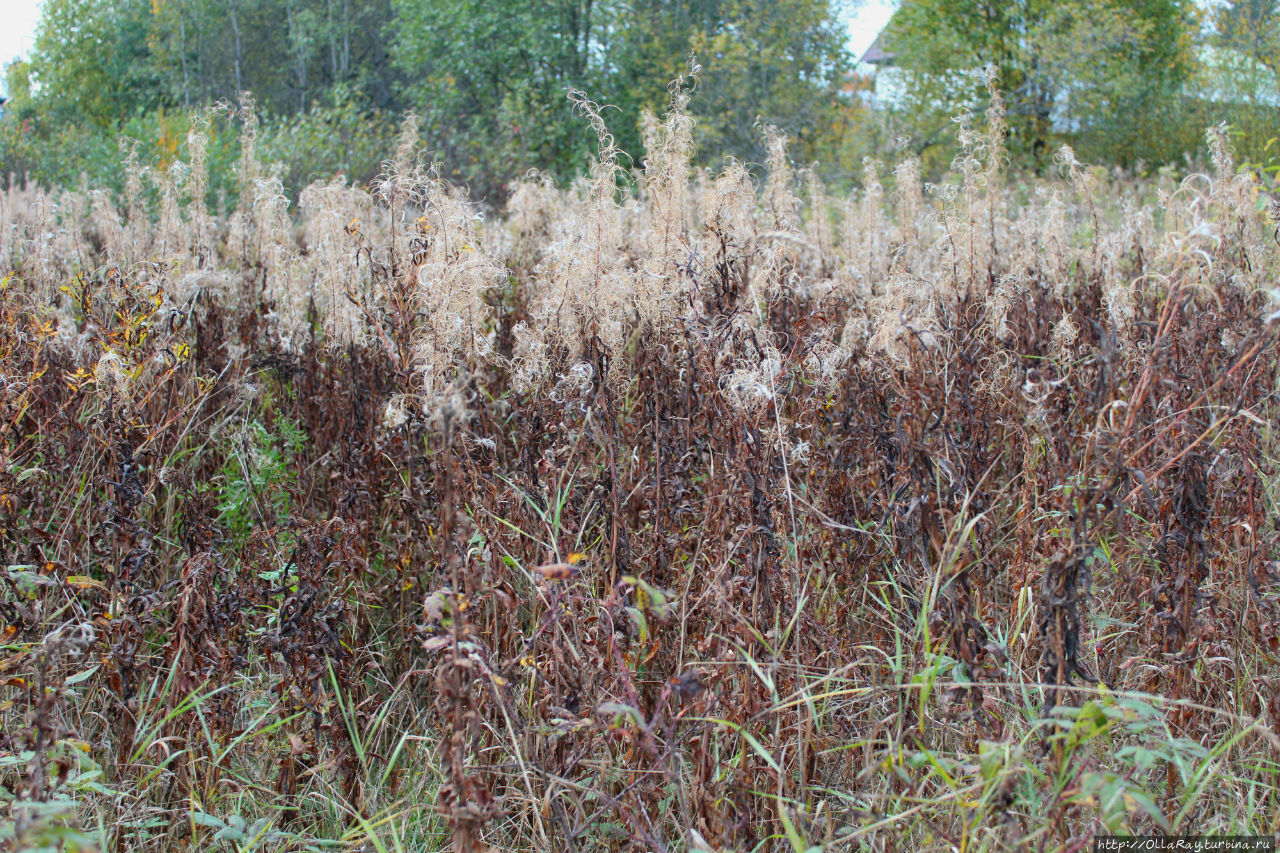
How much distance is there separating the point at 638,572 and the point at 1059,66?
61.4ft

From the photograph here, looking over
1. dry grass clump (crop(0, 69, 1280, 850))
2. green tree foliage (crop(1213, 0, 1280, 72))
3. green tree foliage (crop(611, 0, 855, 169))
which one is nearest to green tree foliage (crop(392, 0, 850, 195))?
green tree foliage (crop(611, 0, 855, 169))

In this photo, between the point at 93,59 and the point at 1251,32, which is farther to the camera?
the point at 93,59

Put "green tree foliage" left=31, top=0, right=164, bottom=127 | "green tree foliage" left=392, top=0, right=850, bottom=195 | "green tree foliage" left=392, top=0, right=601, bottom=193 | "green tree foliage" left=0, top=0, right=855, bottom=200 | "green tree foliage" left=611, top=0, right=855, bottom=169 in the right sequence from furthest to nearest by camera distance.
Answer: "green tree foliage" left=31, top=0, right=164, bottom=127 < "green tree foliage" left=392, top=0, right=601, bottom=193 < "green tree foliage" left=392, top=0, right=850, bottom=195 < "green tree foliage" left=611, top=0, right=855, bottom=169 < "green tree foliage" left=0, top=0, right=855, bottom=200

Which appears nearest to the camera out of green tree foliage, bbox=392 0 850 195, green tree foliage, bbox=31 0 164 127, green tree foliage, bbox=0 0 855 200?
green tree foliage, bbox=0 0 855 200

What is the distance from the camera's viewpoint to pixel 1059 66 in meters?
17.4

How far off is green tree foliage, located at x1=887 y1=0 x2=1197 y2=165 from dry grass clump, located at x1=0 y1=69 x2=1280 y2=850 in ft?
52.8

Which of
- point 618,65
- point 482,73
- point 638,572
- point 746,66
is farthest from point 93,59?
point 638,572

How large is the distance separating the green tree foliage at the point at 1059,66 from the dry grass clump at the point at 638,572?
52.8ft

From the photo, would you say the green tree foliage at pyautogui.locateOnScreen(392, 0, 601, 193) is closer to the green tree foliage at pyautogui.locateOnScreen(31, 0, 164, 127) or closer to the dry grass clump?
the green tree foliage at pyautogui.locateOnScreen(31, 0, 164, 127)

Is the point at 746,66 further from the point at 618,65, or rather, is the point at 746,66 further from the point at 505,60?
the point at 505,60

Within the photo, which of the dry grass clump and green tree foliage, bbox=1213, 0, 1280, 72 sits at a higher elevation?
green tree foliage, bbox=1213, 0, 1280, 72

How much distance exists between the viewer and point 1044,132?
1844 centimetres

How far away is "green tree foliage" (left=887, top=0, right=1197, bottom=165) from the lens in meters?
17.4

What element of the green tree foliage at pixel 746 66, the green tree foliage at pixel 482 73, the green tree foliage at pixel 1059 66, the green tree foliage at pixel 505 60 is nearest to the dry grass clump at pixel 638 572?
the green tree foliage at pixel 482 73
